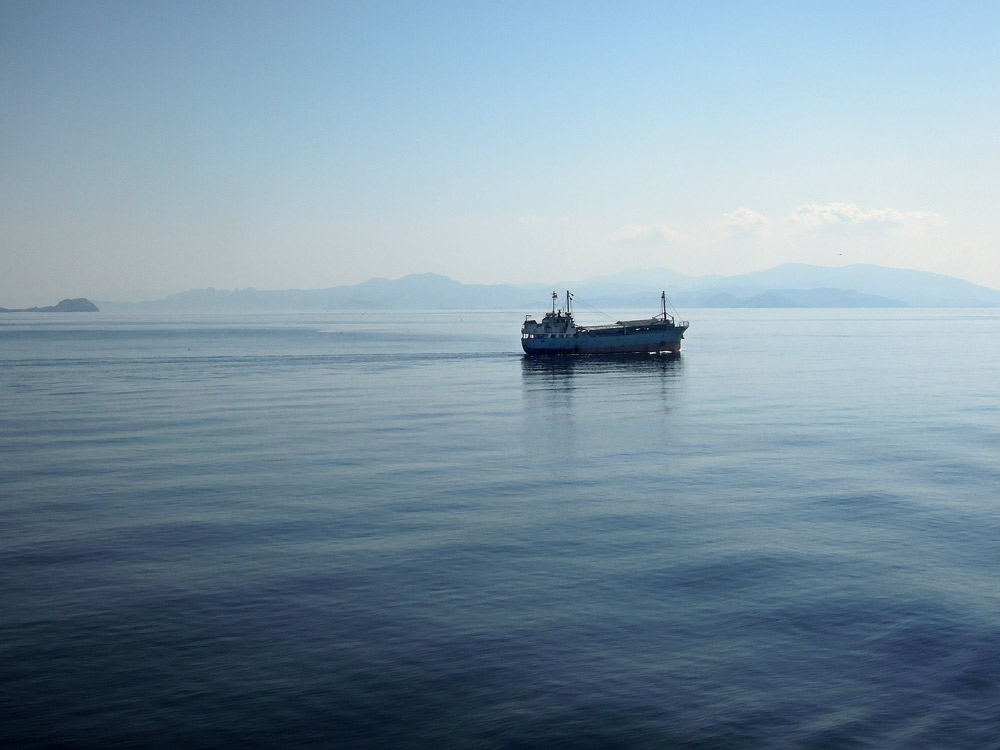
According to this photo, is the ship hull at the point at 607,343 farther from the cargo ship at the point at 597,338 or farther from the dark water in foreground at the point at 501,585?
the dark water in foreground at the point at 501,585

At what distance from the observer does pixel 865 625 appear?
21.0m

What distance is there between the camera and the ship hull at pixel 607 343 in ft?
443

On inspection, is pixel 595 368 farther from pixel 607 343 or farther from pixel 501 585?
pixel 501 585

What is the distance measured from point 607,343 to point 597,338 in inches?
79.1

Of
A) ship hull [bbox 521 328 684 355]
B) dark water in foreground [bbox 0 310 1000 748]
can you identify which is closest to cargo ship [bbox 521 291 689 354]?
ship hull [bbox 521 328 684 355]

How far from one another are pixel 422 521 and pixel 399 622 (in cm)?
997

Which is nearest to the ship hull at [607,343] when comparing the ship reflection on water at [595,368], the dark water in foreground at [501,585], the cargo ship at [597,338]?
the cargo ship at [597,338]

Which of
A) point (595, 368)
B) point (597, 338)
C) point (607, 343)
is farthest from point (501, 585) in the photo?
point (607, 343)

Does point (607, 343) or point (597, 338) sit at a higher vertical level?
point (597, 338)

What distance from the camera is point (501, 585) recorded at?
2428 cm

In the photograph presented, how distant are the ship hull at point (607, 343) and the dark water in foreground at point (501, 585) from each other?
77.5 m

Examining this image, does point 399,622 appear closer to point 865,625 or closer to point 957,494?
point 865,625

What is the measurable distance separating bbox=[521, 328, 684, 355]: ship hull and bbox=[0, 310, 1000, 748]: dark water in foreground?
3050 inches

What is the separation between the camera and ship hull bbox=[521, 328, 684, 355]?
134875 mm
